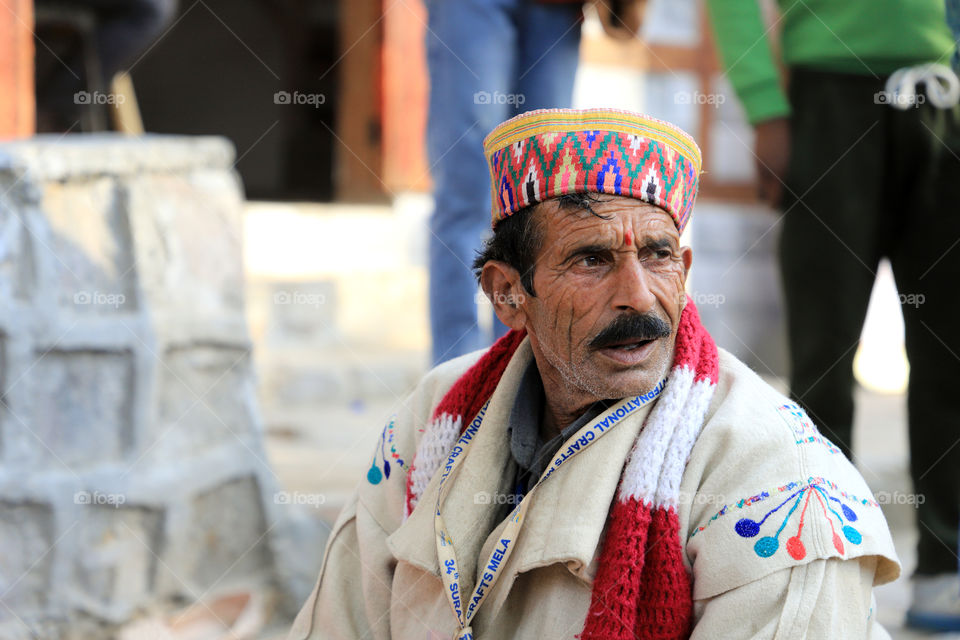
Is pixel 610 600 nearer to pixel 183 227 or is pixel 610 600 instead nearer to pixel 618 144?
pixel 618 144

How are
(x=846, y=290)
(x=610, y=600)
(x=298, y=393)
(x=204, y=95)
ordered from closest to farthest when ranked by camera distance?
1. (x=610, y=600)
2. (x=846, y=290)
3. (x=298, y=393)
4. (x=204, y=95)

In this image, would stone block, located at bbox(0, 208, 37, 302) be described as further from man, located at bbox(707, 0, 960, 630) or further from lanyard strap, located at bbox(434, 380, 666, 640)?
man, located at bbox(707, 0, 960, 630)

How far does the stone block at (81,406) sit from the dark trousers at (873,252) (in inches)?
79.8

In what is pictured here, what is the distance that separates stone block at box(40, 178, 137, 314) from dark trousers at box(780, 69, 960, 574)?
6.64 ft

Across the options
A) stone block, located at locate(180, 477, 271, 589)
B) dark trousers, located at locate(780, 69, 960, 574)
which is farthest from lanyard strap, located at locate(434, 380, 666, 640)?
stone block, located at locate(180, 477, 271, 589)

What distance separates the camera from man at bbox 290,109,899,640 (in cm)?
137

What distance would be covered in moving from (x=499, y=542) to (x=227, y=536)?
1.75 m

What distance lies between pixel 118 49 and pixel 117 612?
2.76m

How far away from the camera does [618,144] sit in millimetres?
1562

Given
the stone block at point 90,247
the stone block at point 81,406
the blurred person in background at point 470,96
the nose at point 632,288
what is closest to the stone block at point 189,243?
the stone block at point 90,247

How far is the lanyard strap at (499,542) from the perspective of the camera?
1537mm

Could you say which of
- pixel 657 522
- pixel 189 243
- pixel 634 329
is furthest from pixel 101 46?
pixel 657 522

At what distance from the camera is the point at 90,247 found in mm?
2896

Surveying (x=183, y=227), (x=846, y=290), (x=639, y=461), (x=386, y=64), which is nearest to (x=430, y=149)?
(x=183, y=227)
